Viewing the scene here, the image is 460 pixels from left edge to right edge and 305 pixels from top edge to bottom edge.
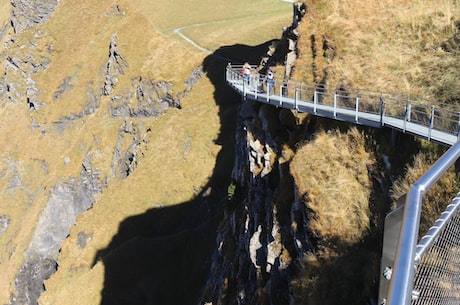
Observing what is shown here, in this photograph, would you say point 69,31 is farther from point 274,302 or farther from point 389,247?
point 389,247

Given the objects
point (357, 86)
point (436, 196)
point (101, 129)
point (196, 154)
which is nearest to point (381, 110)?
point (436, 196)

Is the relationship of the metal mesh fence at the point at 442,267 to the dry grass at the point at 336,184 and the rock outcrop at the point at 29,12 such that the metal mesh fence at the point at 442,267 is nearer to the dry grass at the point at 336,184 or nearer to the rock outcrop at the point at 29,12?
the dry grass at the point at 336,184

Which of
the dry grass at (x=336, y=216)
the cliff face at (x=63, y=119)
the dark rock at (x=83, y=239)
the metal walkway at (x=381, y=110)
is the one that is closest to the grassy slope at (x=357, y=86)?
the dry grass at (x=336, y=216)

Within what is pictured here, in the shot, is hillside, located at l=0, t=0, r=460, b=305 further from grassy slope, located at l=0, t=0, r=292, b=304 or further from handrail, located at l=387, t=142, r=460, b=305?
handrail, located at l=387, t=142, r=460, b=305

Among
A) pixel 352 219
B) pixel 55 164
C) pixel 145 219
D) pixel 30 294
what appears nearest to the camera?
pixel 352 219

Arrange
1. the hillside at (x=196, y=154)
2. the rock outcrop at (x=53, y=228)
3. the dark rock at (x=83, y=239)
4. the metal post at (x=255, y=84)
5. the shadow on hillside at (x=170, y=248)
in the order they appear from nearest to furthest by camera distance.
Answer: the hillside at (x=196, y=154) → the metal post at (x=255, y=84) → the shadow on hillside at (x=170, y=248) → the dark rock at (x=83, y=239) → the rock outcrop at (x=53, y=228)

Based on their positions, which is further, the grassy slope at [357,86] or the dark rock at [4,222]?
the dark rock at [4,222]

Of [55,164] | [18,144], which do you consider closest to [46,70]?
[18,144]

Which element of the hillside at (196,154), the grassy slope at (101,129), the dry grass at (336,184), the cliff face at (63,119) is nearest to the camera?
the dry grass at (336,184)
